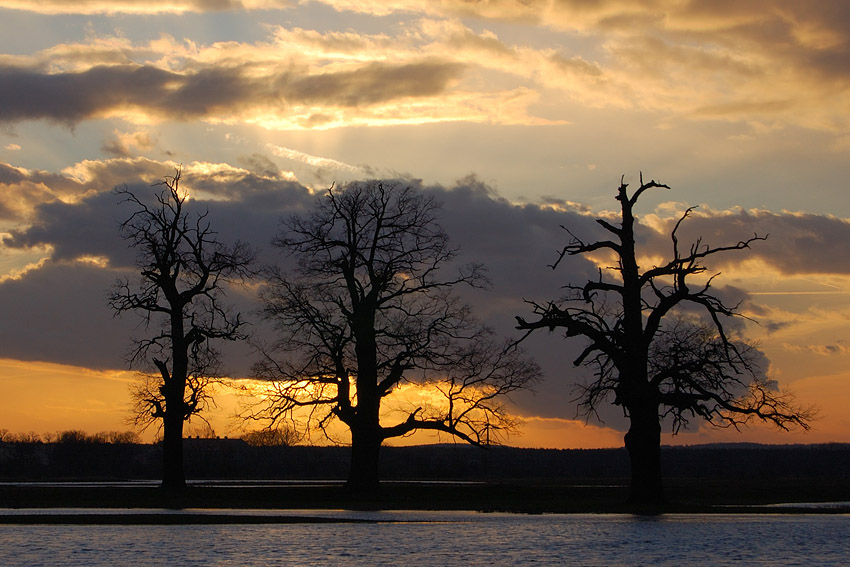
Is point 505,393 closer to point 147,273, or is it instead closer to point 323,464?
point 147,273

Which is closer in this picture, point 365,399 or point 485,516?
point 485,516

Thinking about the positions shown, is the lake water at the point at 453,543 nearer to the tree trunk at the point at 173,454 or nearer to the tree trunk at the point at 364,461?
the tree trunk at the point at 364,461

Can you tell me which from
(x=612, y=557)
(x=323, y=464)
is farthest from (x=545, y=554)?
(x=323, y=464)

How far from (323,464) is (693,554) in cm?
12848

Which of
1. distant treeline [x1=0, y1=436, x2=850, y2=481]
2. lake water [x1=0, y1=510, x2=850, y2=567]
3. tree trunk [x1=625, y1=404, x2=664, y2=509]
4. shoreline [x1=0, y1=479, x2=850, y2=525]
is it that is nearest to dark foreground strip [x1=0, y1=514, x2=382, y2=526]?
shoreline [x1=0, y1=479, x2=850, y2=525]

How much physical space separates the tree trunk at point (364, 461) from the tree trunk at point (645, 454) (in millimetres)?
15248

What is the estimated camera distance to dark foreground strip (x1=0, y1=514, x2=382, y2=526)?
3700 cm

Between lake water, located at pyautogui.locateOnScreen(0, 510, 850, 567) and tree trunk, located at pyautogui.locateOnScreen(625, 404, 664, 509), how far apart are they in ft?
13.9

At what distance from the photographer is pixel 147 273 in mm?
57281

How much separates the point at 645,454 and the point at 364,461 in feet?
54.3

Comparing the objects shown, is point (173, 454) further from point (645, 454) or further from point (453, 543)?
point (453, 543)

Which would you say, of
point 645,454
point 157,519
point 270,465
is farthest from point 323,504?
point 270,465

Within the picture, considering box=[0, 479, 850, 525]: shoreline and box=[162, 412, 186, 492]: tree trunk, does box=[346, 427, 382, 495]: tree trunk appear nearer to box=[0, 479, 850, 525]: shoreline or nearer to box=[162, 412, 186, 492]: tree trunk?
box=[0, 479, 850, 525]: shoreline

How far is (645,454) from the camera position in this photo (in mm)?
43562
